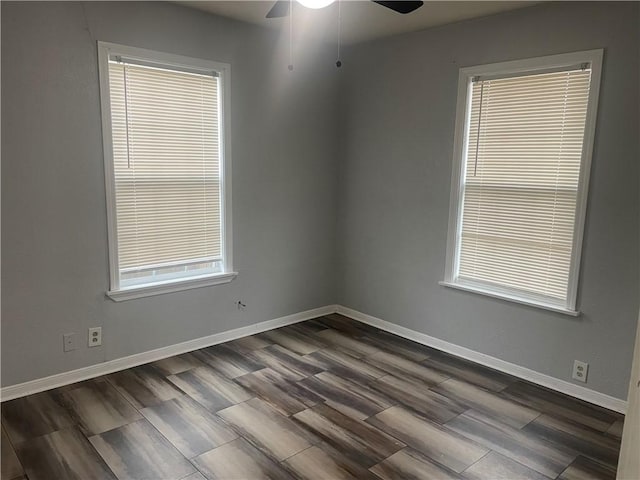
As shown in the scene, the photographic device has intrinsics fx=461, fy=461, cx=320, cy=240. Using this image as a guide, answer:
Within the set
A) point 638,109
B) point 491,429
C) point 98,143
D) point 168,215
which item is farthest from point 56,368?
point 638,109

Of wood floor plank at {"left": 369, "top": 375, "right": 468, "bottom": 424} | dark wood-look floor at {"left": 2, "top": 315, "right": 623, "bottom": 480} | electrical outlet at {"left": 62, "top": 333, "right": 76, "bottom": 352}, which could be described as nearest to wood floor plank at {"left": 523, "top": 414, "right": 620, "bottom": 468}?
dark wood-look floor at {"left": 2, "top": 315, "right": 623, "bottom": 480}

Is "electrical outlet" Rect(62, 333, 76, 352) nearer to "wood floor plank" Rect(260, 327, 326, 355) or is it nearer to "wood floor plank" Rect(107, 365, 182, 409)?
"wood floor plank" Rect(107, 365, 182, 409)

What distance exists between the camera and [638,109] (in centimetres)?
265

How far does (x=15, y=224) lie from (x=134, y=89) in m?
1.14

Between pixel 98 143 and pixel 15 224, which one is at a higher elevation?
pixel 98 143

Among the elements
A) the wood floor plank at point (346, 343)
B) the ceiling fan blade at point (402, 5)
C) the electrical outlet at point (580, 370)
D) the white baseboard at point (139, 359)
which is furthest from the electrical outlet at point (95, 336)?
the electrical outlet at point (580, 370)

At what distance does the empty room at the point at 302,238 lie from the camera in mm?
2570

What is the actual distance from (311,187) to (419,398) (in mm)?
2090

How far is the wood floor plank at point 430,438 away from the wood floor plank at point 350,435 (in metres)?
0.08

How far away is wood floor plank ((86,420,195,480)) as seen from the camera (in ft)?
7.27

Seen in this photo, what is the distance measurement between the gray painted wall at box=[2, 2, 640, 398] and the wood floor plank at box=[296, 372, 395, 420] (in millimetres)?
988

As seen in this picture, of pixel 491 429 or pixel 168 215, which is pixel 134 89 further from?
pixel 491 429

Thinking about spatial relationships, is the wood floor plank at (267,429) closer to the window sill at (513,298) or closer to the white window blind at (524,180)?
the window sill at (513,298)

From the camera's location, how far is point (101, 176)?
9.85ft
